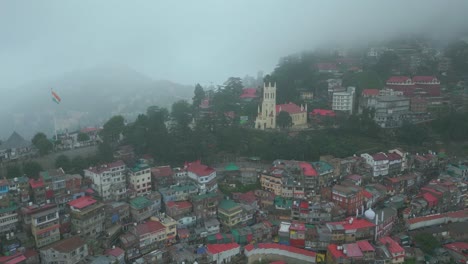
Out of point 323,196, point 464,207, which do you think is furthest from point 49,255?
point 464,207

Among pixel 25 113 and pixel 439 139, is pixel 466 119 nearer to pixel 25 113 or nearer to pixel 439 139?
pixel 439 139

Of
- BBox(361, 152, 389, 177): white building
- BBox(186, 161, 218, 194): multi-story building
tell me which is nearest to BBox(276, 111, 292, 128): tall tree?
BBox(361, 152, 389, 177): white building

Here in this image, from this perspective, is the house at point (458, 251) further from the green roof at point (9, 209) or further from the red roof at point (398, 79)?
the green roof at point (9, 209)

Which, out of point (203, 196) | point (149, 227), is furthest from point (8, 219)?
point (203, 196)

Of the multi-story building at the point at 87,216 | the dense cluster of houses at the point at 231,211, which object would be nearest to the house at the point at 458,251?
the dense cluster of houses at the point at 231,211

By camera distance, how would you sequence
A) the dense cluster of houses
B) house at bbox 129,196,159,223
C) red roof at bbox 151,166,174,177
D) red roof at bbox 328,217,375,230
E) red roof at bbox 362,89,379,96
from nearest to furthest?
the dense cluster of houses
red roof at bbox 328,217,375,230
house at bbox 129,196,159,223
red roof at bbox 151,166,174,177
red roof at bbox 362,89,379,96

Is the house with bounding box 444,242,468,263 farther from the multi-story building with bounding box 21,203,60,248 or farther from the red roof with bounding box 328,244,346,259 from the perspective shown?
the multi-story building with bounding box 21,203,60,248

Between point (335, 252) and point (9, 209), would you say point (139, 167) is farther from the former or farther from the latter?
point (335, 252)
